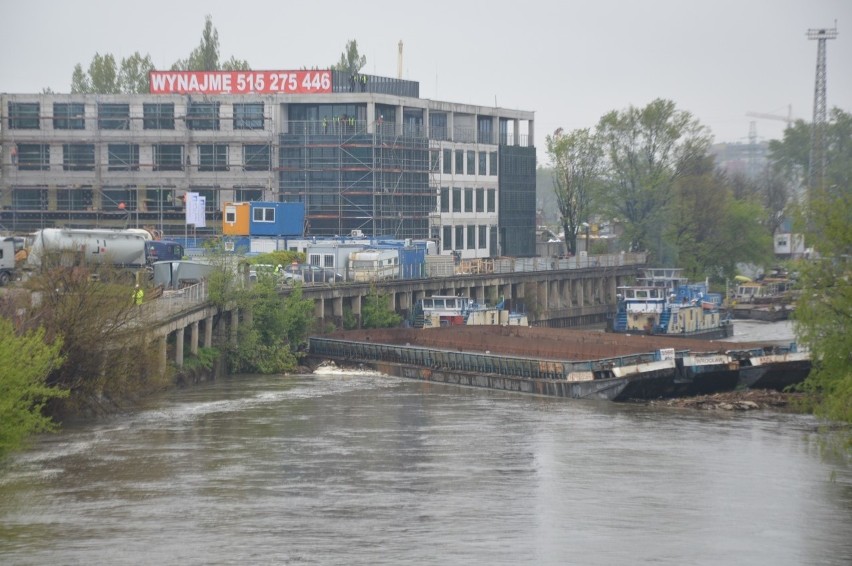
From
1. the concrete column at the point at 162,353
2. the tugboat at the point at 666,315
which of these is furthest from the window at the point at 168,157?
the concrete column at the point at 162,353

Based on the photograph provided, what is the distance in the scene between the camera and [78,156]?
111688mm

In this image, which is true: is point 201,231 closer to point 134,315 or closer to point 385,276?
point 385,276

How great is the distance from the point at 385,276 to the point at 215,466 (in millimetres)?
44690

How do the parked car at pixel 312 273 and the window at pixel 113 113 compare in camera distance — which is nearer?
the parked car at pixel 312 273

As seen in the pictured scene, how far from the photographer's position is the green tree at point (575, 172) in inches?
5118

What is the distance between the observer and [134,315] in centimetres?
5919

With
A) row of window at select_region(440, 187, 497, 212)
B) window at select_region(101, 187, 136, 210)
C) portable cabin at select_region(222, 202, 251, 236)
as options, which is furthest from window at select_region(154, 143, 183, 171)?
row of window at select_region(440, 187, 497, 212)

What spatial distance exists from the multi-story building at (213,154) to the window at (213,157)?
0.24 feet

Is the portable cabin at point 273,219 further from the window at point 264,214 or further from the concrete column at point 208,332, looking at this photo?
the concrete column at point 208,332

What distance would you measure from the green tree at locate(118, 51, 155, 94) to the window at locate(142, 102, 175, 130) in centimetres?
3908

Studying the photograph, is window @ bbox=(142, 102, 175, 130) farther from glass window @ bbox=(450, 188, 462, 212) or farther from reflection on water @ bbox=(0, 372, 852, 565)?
reflection on water @ bbox=(0, 372, 852, 565)

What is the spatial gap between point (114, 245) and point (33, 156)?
95.6 feet

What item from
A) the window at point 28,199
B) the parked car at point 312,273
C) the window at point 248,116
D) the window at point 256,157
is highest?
the window at point 248,116

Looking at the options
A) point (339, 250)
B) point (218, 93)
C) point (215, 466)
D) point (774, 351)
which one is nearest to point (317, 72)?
point (218, 93)
